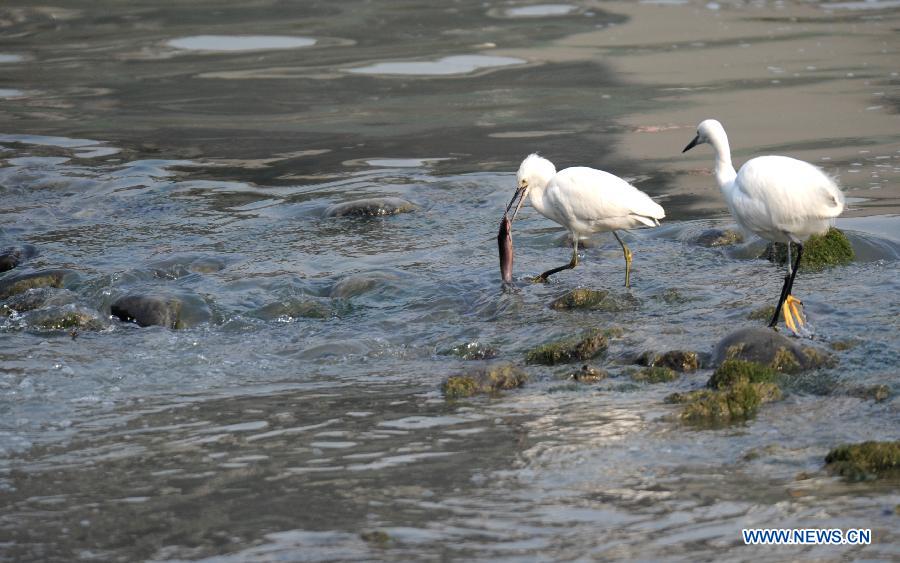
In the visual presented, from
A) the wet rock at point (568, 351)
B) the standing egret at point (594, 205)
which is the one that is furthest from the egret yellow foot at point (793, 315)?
the standing egret at point (594, 205)

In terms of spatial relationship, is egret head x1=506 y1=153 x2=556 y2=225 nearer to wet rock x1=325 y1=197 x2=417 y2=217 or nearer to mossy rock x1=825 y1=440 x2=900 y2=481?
wet rock x1=325 y1=197 x2=417 y2=217

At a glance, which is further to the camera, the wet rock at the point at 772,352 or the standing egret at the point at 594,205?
the standing egret at the point at 594,205

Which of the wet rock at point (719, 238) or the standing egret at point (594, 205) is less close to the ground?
the standing egret at point (594, 205)

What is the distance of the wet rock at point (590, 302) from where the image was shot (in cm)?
933

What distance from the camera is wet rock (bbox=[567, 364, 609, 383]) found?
24.3 ft

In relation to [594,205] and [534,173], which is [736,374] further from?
[534,173]

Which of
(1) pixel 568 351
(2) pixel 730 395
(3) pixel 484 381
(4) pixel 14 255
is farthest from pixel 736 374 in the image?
(4) pixel 14 255

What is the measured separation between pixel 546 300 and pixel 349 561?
4.91 m

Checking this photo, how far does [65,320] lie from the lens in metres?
9.02

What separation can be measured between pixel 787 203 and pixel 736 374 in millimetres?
1714

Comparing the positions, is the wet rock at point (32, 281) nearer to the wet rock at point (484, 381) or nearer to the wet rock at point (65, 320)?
the wet rock at point (65, 320)

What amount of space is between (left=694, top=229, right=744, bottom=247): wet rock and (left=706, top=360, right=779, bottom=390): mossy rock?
3677 millimetres

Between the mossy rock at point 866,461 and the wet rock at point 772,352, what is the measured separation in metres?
1.60

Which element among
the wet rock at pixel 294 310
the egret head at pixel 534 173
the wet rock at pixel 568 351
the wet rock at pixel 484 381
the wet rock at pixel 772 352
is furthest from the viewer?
the egret head at pixel 534 173
